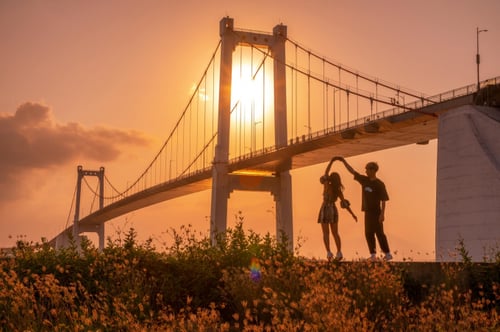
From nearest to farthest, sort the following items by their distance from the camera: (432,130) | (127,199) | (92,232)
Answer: (432,130) → (127,199) → (92,232)

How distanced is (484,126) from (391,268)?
1490 centimetres

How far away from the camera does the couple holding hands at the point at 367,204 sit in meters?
11.4

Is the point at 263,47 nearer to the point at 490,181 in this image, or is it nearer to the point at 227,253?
the point at 490,181

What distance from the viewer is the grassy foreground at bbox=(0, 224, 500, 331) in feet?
25.4

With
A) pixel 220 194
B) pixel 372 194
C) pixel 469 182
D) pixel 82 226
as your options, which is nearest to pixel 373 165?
pixel 372 194

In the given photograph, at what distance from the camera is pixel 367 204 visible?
37.4 feet

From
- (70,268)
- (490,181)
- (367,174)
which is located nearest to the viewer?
(70,268)

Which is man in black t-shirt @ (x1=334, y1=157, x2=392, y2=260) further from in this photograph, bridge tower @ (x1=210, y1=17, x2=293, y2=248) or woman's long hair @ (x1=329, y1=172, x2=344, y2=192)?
bridge tower @ (x1=210, y1=17, x2=293, y2=248)

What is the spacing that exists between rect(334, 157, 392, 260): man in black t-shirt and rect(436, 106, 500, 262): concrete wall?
10.7 m

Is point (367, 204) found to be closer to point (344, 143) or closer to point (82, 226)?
point (344, 143)

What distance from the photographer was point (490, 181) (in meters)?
22.4

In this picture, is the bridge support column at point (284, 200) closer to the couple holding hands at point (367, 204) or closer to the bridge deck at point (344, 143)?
the bridge deck at point (344, 143)

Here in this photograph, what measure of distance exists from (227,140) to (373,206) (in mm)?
34898

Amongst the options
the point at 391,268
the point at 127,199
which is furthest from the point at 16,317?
the point at 127,199
